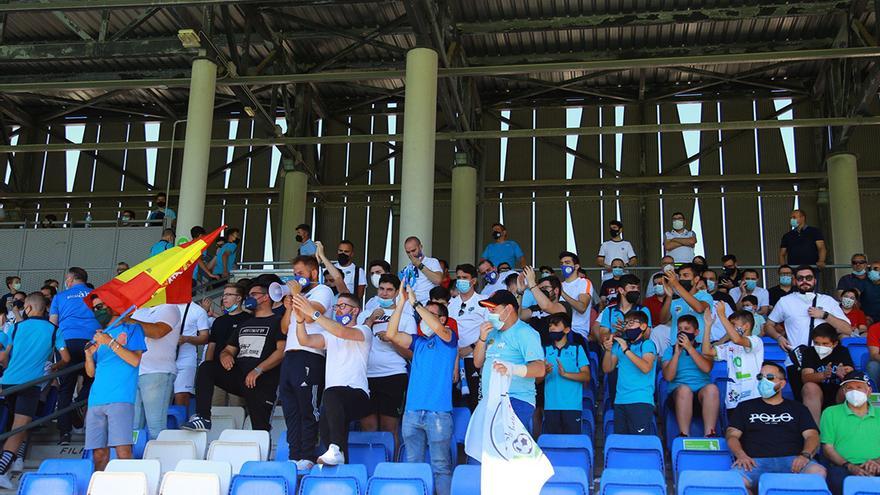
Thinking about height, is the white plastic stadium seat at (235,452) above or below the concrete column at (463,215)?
below

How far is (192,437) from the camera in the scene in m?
7.43

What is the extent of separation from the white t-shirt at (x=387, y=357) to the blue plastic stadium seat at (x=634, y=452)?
1993 millimetres

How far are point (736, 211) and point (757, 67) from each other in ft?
10.4

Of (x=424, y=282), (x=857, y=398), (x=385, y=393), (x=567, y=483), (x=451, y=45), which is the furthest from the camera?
(x=451, y=45)

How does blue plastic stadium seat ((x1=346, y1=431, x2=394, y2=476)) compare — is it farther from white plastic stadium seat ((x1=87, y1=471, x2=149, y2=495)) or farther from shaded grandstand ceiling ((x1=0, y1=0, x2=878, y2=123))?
shaded grandstand ceiling ((x1=0, y1=0, x2=878, y2=123))

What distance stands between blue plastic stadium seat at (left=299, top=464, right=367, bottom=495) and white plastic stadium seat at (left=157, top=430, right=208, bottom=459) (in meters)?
1.53

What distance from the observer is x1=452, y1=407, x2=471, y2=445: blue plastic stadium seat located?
7.46 metres

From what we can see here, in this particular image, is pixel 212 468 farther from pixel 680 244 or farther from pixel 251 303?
pixel 680 244

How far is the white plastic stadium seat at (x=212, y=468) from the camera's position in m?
6.46

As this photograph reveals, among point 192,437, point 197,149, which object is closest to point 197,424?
point 192,437

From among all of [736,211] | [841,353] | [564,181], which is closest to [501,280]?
[841,353]

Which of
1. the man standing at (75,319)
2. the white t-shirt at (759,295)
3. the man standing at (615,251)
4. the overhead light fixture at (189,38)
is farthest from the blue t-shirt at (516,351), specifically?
the overhead light fixture at (189,38)

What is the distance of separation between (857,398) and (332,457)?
13.2 feet

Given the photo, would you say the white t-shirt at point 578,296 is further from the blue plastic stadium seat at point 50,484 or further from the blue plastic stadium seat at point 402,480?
the blue plastic stadium seat at point 50,484
